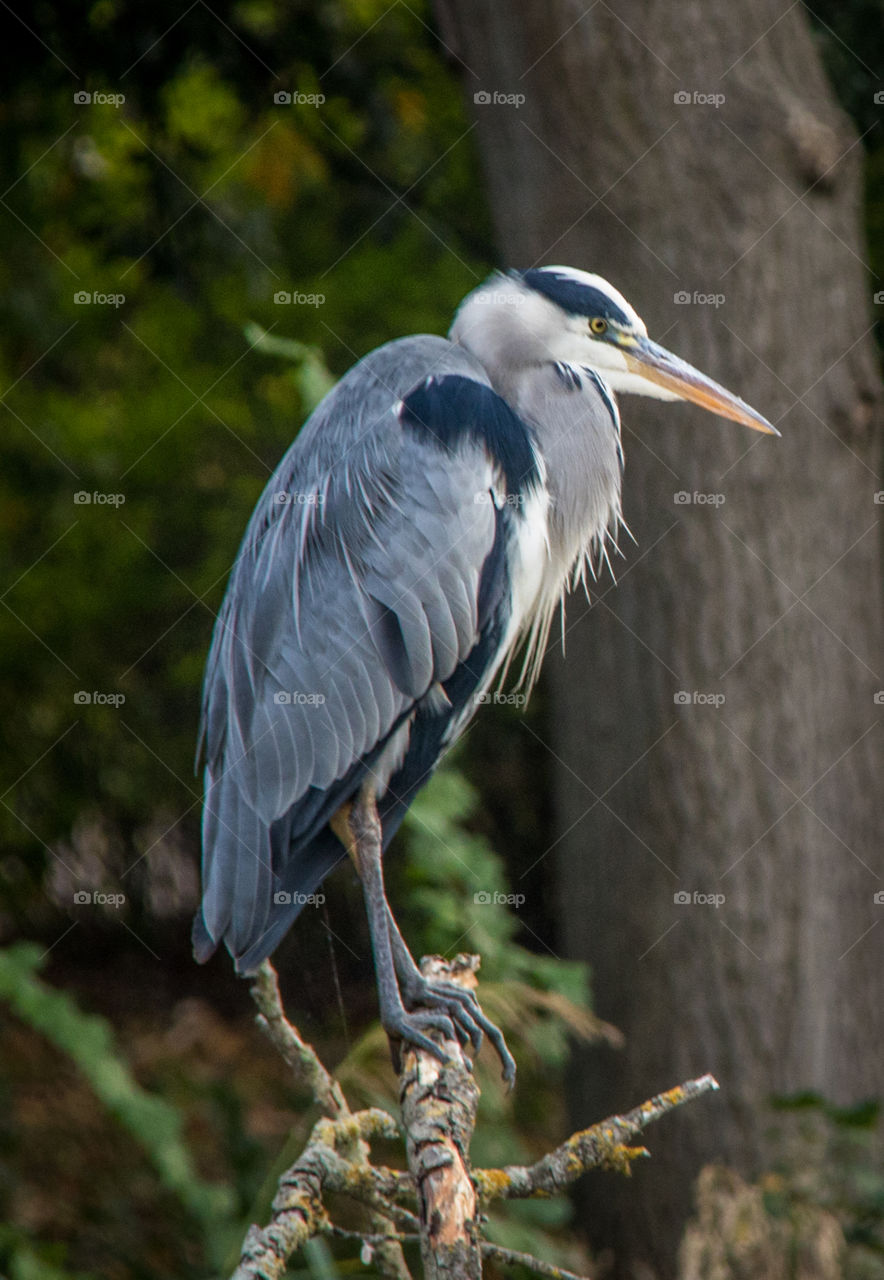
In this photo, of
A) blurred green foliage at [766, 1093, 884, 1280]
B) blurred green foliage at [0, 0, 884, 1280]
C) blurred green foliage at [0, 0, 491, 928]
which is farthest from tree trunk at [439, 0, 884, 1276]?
blurred green foliage at [0, 0, 491, 928]

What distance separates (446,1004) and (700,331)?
1.98 m

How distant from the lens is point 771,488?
357 cm

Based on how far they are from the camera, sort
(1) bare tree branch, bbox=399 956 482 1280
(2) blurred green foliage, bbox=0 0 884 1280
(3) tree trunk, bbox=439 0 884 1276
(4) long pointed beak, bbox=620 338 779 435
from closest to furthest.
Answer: (1) bare tree branch, bbox=399 956 482 1280
(4) long pointed beak, bbox=620 338 779 435
(3) tree trunk, bbox=439 0 884 1276
(2) blurred green foliage, bbox=0 0 884 1280

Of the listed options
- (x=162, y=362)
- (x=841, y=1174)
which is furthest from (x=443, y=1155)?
(x=162, y=362)

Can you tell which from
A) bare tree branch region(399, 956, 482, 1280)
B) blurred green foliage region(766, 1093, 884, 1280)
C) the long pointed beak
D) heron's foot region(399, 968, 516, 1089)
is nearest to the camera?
bare tree branch region(399, 956, 482, 1280)

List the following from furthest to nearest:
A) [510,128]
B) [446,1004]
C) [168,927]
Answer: [168,927] < [510,128] < [446,1004]

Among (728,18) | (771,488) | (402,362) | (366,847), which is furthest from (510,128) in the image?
(366,847)

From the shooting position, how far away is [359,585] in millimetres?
2367

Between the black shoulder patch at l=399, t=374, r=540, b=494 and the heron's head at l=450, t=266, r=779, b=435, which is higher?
the heron's head at l=450, t=266, r=779, b=435

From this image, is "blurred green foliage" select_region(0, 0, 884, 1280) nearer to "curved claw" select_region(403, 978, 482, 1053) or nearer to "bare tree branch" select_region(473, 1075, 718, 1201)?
"curved claw" select_region(403, 978, 482, 1053)

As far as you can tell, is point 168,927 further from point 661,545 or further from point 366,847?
point 366,847

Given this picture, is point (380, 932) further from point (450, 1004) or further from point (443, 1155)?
point (443, 1155)

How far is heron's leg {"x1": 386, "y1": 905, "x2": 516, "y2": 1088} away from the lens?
2244 mm

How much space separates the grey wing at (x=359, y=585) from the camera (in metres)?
2.32
